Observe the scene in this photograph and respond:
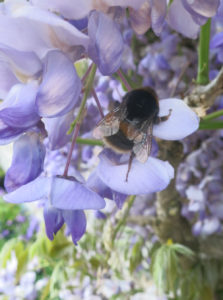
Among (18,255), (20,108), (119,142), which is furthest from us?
(18,255)

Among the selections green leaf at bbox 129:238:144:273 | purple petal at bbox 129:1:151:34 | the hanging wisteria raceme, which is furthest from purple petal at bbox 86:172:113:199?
green leaf at bbox 129:238:144:273

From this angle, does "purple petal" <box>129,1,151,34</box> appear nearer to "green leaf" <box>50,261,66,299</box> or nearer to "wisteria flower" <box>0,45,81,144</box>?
"wisteria flower" <box>0,45,81,144</box>

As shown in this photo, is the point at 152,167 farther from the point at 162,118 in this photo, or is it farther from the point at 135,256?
the point at 135,256

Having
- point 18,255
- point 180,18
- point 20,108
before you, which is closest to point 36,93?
point 20,108

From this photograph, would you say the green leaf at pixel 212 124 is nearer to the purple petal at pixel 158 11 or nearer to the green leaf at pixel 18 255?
the purple petal at pixel 158 11

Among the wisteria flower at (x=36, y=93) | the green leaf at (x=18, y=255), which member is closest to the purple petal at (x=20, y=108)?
the wisteria flower at (x=36, y=93)
